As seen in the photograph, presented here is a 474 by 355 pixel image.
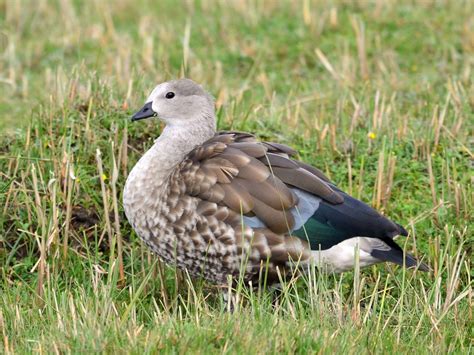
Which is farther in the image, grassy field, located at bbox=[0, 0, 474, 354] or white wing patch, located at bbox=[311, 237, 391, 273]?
white wing patch, located at bbox=[311, 237, 391, 273]

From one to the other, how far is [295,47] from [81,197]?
12.0 feet

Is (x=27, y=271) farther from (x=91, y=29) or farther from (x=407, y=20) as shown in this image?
(x=407, y=20)

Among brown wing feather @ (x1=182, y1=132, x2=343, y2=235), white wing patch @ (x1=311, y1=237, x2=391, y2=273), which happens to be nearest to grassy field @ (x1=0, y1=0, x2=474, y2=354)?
white wing patch @ (x1=311, y1=237, x2=391, y2=273)

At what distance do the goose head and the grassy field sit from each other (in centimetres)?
42

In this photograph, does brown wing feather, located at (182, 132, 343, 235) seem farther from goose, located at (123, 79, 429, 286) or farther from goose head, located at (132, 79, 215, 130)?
goose head, located at (132, 79, 215, 130)

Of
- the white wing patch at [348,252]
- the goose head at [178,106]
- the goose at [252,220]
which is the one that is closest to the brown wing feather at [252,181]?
the goose at [252,220]

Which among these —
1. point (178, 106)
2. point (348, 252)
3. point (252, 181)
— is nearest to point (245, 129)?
point (178, 106)

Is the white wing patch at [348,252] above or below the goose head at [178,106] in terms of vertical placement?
below

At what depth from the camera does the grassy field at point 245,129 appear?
4.21m

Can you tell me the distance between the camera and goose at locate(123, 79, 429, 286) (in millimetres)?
4836

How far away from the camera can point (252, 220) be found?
4.86m

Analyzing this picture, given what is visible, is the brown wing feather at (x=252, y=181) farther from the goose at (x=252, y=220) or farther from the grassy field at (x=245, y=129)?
the grassy field at (x=245, y=129)

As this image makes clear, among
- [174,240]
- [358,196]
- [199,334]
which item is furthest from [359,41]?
[199,334]

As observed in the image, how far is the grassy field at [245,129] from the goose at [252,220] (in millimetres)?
138
